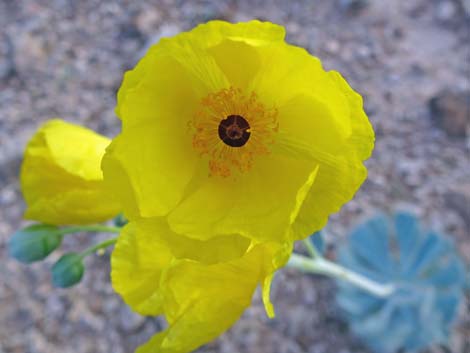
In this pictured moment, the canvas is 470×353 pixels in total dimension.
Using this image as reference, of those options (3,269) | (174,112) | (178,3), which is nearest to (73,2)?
(178,3)

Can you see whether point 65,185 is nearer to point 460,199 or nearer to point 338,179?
point 338,179

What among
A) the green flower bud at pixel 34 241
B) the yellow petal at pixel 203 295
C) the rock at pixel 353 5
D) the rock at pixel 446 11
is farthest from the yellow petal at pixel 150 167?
the rock at pixel 446 11

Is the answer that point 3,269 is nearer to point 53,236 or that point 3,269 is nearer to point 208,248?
point 53,236

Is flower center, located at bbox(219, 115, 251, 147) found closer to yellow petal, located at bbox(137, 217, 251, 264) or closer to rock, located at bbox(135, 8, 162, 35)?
yellow petal, located at bbox(137, 217, 251, 264)

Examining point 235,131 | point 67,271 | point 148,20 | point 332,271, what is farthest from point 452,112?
point 67,271

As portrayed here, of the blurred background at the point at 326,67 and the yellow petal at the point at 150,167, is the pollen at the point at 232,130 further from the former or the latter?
the blurred background at the point at 326,67

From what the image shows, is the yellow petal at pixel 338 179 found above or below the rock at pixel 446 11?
below
